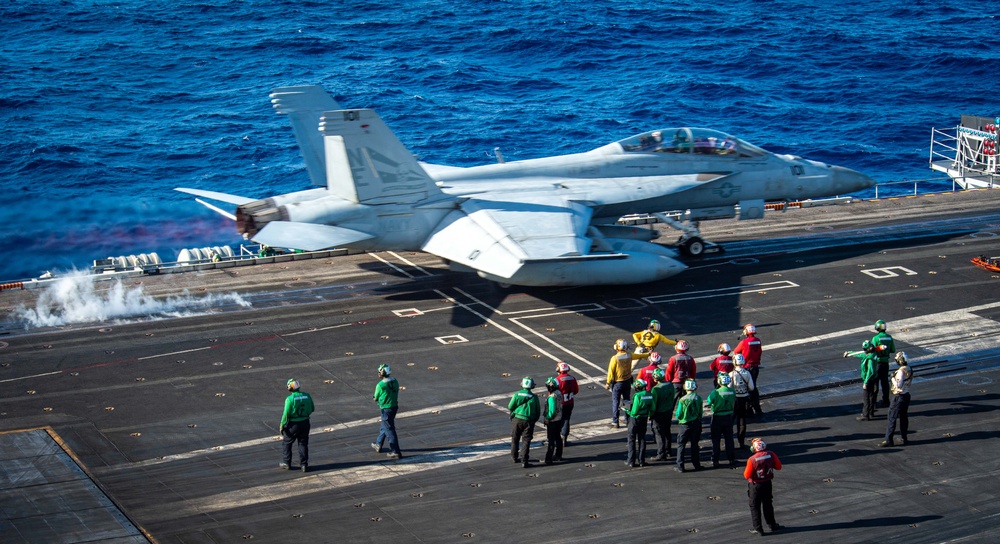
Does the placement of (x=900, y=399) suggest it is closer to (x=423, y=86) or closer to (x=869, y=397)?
(x=869, y=397)

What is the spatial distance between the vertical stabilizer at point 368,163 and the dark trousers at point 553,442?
12845 millimetres

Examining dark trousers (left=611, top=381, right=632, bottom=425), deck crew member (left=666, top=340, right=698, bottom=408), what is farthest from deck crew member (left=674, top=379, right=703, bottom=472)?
dark trousers (left=611, top=381, right=632, bottom=425)

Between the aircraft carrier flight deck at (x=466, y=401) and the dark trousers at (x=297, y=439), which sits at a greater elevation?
the dark trousers at (x=297, y=439)

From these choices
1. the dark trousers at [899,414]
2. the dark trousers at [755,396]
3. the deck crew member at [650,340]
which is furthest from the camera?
the deck crew member at [650,340]

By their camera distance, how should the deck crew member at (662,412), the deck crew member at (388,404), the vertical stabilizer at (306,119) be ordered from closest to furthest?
the deck crew member at (662,412) < the deck crew member at (388,404) < the vertical stabilizer at (306,119)

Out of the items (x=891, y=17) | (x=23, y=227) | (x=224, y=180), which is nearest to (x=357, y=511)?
(x=23, y=227)

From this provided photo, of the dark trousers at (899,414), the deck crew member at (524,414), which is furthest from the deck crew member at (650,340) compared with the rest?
the dark trousers at (899,414)

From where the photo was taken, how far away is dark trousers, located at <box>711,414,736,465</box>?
19.8 meters

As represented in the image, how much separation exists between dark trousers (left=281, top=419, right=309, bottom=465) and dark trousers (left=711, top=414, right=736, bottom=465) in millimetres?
7511

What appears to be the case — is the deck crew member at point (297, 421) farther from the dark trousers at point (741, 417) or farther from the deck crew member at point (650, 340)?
the dark trousers at point (741, 417)

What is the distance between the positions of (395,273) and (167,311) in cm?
714

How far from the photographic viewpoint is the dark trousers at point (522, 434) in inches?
776

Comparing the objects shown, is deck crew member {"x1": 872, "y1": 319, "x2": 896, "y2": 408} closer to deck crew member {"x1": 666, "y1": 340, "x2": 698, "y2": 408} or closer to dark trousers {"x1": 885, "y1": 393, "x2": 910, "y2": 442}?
dark trousers {"x1": 885, "y1": 393, "x2": 910, "y2": 442}

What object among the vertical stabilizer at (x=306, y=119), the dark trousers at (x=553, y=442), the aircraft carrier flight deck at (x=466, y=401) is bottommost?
the aircraft carrier flight deck at (x=466, y=401)
